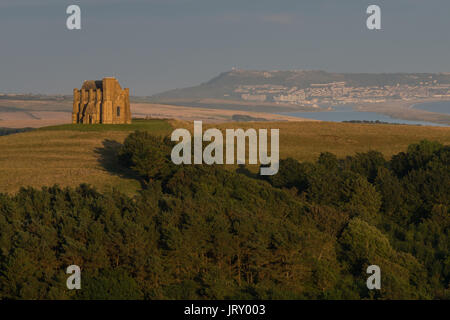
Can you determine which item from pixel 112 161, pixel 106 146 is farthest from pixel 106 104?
pixel 112 161

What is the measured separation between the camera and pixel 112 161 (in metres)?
82.1

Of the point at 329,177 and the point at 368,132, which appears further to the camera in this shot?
the point at 368,132

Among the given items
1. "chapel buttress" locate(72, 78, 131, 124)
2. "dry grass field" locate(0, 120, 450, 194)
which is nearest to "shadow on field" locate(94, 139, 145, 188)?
"dry grass field" locate(0, 120, 450, 194)

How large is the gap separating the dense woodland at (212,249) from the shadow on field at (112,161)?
915 inches

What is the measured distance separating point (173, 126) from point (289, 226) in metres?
73.7

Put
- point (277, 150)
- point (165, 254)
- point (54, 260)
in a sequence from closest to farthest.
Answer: point (54, 260), point (165, 254), point (277, 150)

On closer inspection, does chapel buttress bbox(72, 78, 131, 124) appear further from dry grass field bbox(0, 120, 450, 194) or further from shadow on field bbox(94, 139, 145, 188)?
shadow on field bbox(94, 139, 145, 188)

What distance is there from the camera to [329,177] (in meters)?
57.3

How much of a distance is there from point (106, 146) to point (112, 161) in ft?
30.5

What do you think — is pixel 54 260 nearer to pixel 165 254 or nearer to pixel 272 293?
pixel 165 254

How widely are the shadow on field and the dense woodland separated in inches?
915

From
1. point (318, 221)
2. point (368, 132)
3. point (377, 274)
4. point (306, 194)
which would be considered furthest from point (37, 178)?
point (368, 132)

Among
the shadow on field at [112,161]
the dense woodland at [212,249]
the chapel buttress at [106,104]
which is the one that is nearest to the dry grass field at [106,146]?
the shadow on field at [112,161]

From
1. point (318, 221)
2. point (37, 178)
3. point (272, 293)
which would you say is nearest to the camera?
point (272, 293)
